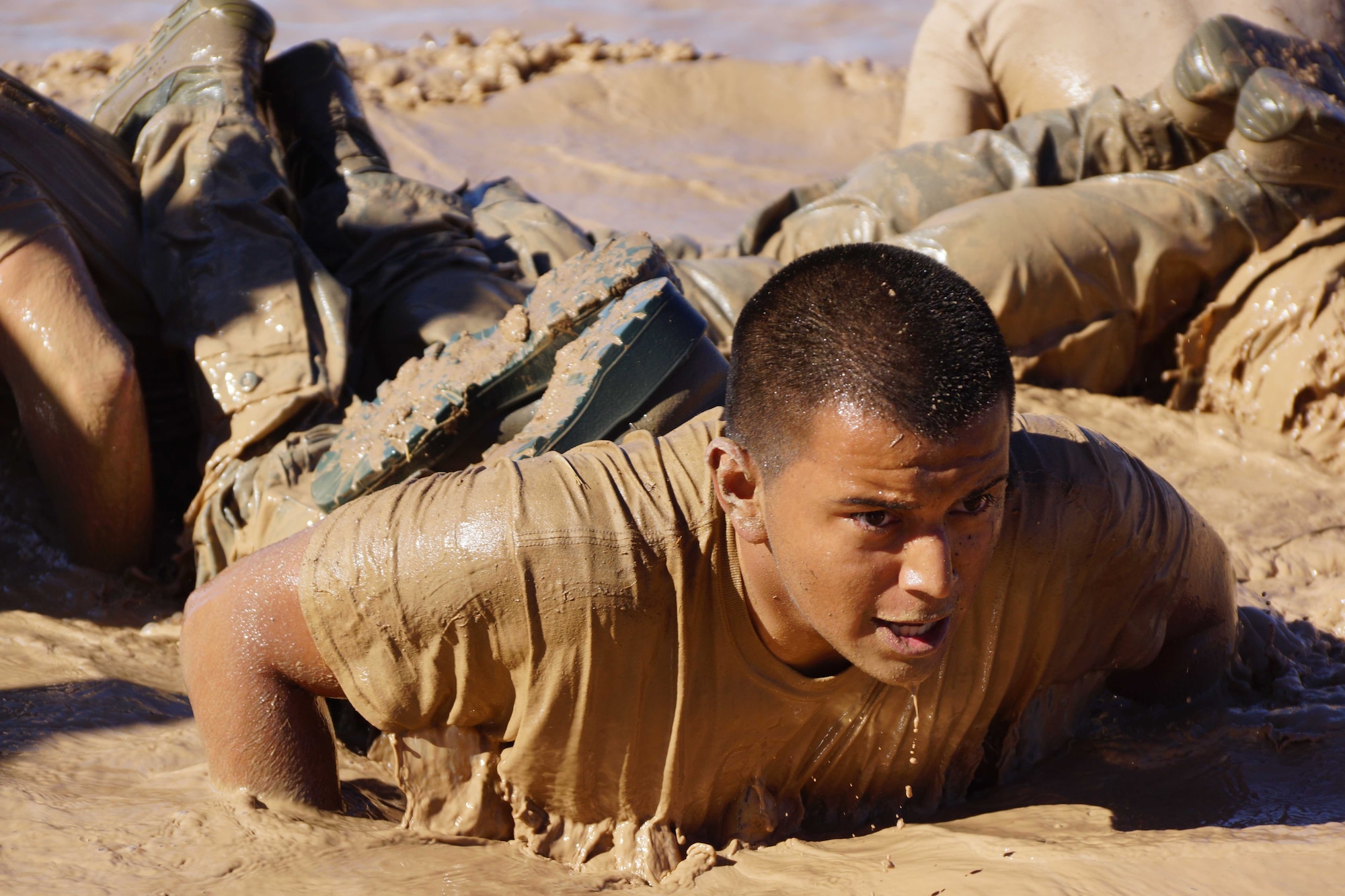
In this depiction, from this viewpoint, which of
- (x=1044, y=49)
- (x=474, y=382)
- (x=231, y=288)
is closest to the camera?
(x=474, y=382)

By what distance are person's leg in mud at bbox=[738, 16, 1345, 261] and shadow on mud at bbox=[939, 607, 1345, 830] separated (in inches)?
72.2

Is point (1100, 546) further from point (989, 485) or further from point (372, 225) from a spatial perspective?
point (372, 225)

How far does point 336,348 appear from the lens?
9.70ft

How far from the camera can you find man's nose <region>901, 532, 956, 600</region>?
1.56 metres

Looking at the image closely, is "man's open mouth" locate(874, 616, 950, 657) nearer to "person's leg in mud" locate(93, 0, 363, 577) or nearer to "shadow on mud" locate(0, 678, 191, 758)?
"shadow on mud" locate(0, 678, 191, 758)

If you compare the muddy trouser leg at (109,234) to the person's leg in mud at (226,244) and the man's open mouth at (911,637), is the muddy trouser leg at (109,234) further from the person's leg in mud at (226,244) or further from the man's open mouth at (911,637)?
the man's open mouth at (911,637)

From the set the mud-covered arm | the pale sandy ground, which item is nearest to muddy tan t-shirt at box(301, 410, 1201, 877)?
the pale sandy ground

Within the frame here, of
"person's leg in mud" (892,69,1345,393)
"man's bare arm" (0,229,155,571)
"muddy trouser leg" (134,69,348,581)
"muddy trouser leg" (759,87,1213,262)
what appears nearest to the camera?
"man's bare arm" (0,229,155,571)

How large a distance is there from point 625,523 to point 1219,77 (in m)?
2.70

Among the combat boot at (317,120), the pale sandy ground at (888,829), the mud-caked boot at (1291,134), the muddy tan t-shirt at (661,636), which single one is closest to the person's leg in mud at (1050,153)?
the mud-caked boot at (1291,134)

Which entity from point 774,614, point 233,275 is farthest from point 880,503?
point 233,275

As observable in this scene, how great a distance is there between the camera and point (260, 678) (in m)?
1.84

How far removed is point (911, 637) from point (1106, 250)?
2.37 m

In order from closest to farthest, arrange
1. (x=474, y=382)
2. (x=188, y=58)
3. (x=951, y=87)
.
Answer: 1. (x=474, y=382)
2. (x=188, y=58)
3. (x=951, y=87)
